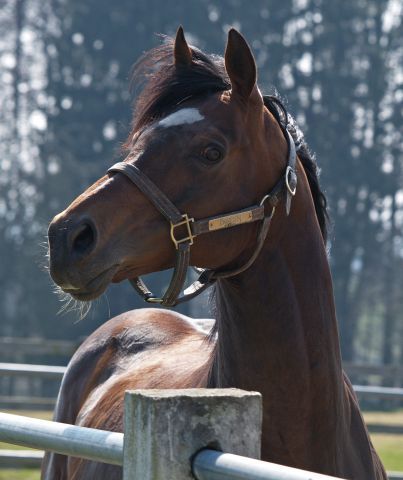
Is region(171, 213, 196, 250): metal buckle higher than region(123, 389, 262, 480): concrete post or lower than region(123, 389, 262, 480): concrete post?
higher

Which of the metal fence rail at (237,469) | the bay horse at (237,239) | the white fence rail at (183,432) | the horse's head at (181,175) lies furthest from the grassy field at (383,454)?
the metal fence rail at (237,469)

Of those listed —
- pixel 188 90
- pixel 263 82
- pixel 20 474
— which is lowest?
pixel 20 474

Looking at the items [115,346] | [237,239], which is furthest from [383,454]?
[237,239]

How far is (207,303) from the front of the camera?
3.85 meters

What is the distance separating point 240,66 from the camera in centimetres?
341

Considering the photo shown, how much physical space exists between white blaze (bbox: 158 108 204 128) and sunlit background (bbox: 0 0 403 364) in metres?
26.1

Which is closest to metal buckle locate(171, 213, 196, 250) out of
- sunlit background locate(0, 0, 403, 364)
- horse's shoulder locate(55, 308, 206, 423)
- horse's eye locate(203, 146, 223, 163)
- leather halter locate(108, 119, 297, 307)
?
leather halter locate(108, 119, 297, 307)

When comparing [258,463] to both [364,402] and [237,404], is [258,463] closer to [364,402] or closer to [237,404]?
[237,404]

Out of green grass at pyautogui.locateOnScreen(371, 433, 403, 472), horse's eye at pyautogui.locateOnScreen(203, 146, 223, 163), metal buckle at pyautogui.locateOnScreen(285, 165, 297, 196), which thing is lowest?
green grass at pyautogui.locateOnScreen(371, 433, 403, 472)

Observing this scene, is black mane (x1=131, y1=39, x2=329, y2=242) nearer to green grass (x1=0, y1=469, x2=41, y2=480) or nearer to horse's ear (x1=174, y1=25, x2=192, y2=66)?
horse's ear (x1=174, y1=25, x2=192, y2=66)

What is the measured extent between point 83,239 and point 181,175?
0.41 metres

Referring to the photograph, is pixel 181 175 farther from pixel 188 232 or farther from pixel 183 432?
pixel 183 432

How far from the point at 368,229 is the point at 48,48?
1174cm

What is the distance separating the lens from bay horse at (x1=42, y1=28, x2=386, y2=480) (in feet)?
10.3
